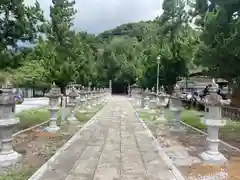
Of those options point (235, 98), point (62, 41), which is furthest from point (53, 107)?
point (62, 41)

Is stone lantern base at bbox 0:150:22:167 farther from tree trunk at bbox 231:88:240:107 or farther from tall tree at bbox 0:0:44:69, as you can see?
tree trunk at bbox 231:88:240:107

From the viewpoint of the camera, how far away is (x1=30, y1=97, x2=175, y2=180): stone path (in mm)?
5444

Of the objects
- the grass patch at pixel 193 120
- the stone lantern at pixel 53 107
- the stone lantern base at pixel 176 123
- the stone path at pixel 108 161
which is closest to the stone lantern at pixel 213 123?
the stone path at pixel 108 161

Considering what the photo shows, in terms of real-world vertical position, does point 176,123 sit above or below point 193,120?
above

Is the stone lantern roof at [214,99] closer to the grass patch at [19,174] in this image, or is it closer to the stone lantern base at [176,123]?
the grass patch at [19,174]

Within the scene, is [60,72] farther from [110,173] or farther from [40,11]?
[110,173]

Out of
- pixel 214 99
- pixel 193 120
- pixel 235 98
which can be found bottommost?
pixel 193 120

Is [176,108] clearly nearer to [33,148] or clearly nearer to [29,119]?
[33,148]

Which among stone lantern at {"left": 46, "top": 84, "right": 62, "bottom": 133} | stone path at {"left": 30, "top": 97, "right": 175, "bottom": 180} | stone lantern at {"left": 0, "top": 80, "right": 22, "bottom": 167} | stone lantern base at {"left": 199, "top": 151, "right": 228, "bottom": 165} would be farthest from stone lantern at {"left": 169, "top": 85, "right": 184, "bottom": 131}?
stone lantern at {"left": 0, "top": 80, "right": 22, "bottom": 167}

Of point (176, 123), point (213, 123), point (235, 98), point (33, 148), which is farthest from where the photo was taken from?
point (235, 98)

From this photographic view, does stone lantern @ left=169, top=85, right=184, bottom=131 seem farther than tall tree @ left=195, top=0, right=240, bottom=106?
Yes

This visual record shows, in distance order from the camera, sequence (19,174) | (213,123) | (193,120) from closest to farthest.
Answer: (19,174) → (213,123) → (193,120)

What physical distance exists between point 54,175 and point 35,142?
11.0ft

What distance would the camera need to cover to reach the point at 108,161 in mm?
6473
